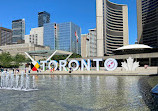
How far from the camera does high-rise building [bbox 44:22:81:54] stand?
16798 centimetres

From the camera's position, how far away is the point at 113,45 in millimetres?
156375

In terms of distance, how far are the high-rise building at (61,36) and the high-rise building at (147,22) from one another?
61607 mm

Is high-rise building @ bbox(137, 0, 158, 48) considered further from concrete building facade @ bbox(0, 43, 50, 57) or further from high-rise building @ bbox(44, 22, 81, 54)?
concrete building facade @ bbox(0, 43, 50, 57)

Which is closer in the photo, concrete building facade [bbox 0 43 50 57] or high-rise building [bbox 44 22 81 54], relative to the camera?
concrete building facade [bbox 0 43 50 57]

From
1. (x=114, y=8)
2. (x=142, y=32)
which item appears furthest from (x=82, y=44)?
(x=142, y=32)

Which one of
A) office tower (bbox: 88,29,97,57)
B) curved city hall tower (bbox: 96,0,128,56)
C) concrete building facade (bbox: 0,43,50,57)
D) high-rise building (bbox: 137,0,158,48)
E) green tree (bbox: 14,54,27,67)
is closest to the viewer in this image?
green tree (bbox: 14,54,27,67)

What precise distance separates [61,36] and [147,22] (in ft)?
267

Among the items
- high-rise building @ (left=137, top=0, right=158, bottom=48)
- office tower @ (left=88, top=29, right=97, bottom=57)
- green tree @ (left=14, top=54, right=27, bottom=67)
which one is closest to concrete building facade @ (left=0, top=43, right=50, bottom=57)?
green tree @ (left=14, top=54, right=27, bottom=67)

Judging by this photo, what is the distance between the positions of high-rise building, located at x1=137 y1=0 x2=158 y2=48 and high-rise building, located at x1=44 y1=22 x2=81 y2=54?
202ft

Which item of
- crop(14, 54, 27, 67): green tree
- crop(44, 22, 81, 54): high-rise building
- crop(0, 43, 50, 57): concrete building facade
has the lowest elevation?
crop(14, 54, 27, 67): green tree

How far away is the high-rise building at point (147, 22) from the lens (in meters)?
128

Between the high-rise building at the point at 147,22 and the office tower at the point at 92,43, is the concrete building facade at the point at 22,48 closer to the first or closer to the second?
the office tower at the point at 92,43

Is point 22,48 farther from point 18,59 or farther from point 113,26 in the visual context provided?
point 113,26

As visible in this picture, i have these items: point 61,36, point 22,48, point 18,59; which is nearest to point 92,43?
point 61,36
